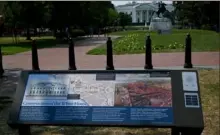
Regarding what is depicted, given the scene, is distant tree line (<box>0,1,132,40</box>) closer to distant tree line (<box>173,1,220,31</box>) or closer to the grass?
distant tree line (<box>173,1,220,31</box>)

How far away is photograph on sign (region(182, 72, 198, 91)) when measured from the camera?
14.5 ft

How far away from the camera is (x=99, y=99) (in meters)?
4.43

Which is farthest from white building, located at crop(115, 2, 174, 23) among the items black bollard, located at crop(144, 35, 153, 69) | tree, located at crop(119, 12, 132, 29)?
black bollard, located at crop(144, 35, 153, 69)

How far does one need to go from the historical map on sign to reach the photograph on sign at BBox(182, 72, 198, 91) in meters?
0.17

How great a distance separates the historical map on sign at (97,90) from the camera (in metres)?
4.39

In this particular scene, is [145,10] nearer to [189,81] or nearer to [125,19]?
[125,19]

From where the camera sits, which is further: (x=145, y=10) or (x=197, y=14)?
(x=197, y=14)

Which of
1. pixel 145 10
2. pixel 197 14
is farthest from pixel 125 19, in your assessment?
pixel 145 10

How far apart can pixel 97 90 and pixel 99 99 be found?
134mm

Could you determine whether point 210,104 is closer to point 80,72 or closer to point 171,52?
point 80,72

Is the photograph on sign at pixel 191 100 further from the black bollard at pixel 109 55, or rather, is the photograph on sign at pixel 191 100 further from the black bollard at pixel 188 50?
the black bollard at pixel 188 50

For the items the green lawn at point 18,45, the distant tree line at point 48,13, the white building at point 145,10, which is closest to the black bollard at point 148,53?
the green lawn at point 18,45

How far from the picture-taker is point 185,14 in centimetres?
7138

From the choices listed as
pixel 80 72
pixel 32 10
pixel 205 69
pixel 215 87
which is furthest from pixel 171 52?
pixel 32 10
